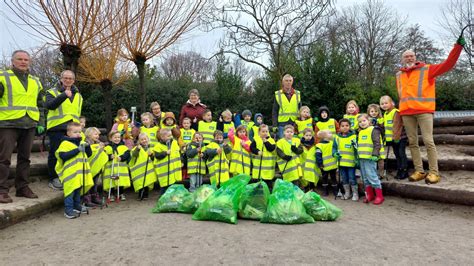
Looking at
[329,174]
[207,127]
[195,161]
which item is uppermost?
[207,127]

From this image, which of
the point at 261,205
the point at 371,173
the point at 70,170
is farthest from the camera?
the point at 371,173

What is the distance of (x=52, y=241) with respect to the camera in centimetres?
403

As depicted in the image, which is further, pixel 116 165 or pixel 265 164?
pixel 265 164

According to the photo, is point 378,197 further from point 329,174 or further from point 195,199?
point 195,199

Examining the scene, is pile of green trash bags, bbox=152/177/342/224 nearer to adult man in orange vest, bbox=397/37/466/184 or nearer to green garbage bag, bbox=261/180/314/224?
green garbage bag, bbox=261/180/314/224

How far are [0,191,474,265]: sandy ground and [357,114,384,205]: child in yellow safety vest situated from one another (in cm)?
74

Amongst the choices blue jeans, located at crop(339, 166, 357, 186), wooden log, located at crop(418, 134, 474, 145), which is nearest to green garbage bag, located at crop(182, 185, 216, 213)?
blue jeans, located at crop(339, 166, 357, 186)

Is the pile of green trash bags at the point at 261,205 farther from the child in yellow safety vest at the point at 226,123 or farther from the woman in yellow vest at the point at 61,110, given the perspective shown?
the child in yellow safety vest at the point at 226,123

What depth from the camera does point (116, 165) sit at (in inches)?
255

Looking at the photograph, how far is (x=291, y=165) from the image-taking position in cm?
671

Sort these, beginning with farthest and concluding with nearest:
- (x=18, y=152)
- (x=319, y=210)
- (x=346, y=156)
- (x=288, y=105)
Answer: (x=288, y=105)
(x=346, y=156)
(x=18, y=152)
(x=319, y=210)

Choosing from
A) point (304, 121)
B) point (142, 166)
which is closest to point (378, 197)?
point (304, 121)

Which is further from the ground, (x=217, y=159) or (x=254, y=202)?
(x=217, y=159)

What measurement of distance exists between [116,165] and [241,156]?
2.31m
